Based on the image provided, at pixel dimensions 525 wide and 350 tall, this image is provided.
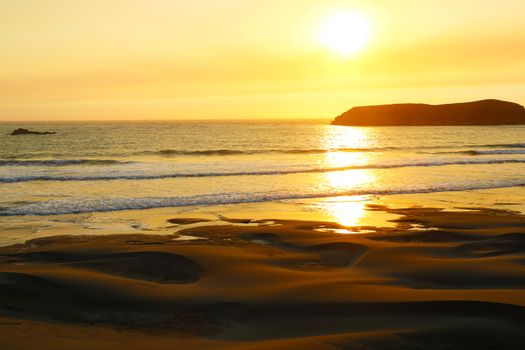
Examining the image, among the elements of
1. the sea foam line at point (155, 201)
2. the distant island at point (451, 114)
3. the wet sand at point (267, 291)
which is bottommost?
the sea foam line at point (155, 201)

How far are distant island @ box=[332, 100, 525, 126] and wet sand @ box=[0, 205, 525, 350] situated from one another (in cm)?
15726

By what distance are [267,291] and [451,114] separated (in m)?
164

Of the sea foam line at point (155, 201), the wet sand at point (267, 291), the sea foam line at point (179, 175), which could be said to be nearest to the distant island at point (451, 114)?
the sea foam line at point (179, 175)

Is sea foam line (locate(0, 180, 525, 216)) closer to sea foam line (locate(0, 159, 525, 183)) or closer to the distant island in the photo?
sea foam line (locate(0, 159, 525, 183))

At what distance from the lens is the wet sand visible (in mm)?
5840

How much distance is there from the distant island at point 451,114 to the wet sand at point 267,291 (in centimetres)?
15726

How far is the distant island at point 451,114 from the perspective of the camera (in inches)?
6230

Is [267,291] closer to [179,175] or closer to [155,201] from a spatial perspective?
[155,201]

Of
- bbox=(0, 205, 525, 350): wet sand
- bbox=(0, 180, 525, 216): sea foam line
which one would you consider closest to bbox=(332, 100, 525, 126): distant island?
bbox=(0, 180, 525, 216): sea foam line

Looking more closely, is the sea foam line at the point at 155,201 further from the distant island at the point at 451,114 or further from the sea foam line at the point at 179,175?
the distant island at the point at 451,114

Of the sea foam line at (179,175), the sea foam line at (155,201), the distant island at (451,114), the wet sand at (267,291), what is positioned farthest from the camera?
the distant island at (451,114)

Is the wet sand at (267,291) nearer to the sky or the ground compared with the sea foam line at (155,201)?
nearer to the sky

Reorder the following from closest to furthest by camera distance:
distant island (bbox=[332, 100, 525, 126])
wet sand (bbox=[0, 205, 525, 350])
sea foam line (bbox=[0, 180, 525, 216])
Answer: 1. wet sand (bbox=[0, 205, 525, 350])
2. sea foam line (bbox=[0, 180, 525, 216])
3. distant island (bbox=[332, 100, 525, 126])

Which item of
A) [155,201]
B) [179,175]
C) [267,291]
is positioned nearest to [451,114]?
[179,175]
